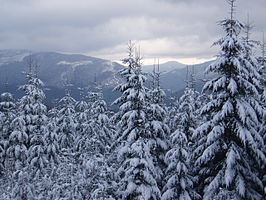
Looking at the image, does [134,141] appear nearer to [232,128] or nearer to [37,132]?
[232,128]

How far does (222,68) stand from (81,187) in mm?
10199

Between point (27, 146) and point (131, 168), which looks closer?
point (131, 168)

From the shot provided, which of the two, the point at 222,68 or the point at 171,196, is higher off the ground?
the point at 222,68

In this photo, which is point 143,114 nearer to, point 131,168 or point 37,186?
point 131,168

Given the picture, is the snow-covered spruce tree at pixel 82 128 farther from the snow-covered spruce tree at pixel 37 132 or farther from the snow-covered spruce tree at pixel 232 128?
the snow-covered spruce tree at pixel 232 128

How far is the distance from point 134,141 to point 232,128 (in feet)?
19.9

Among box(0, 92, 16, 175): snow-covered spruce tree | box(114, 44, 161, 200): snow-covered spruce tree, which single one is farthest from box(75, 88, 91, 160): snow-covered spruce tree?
box(114, 44, 161, 200): snow-covered spruce tree

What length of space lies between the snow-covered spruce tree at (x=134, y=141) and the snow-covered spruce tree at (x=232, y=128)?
3111 millimetres

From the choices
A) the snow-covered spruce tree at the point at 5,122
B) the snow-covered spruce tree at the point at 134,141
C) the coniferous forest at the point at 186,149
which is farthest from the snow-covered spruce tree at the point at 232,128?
the snow-covered spruce tree at the point at 5,122

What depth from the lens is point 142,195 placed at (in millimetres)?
17406

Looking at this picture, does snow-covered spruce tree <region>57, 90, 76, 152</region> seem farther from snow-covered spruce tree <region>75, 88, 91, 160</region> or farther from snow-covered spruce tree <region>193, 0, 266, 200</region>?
snow-covered spruce tree <region>193, 0, 266, 200</region>

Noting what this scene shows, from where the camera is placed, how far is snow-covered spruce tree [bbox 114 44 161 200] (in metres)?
17.6

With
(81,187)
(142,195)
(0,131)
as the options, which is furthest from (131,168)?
(0,131)

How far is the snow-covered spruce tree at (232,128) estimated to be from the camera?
1547 centimetres
